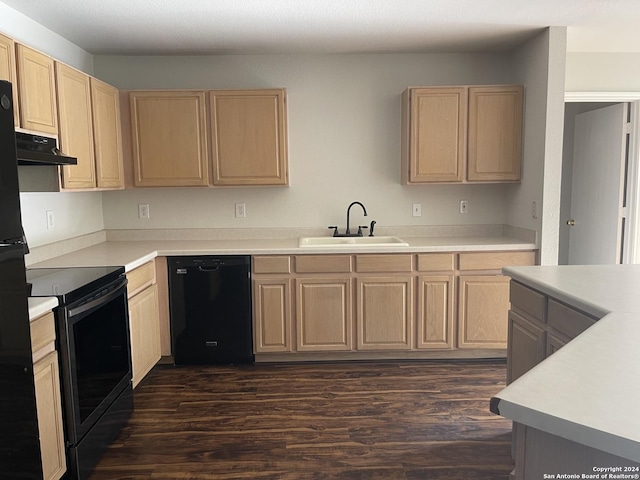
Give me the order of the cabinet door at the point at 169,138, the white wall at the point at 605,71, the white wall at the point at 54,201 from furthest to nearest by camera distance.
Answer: the white wall at the point at 605,71, the cabinet door at the point at 169,138, the white wall at the point at 54,201

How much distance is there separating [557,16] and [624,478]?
299cm

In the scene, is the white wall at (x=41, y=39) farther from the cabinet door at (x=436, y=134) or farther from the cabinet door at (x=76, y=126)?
the cabinet door at (x=436, y=134)

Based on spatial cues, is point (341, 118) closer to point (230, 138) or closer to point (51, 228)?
point (230, 138)

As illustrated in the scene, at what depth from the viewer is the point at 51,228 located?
3.11m

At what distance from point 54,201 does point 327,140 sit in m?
2.07

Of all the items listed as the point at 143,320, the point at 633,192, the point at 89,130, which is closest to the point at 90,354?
the point at 143,320

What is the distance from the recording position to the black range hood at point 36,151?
2003 mm

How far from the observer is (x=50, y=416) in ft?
6.30

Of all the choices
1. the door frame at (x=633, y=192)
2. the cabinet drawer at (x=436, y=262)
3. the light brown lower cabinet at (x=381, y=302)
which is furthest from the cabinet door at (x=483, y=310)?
the door frame at (x=633, y=192)

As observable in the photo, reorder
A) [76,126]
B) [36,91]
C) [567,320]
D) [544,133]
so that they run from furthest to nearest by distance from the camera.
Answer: [544,133], [76,126], [36,91], [567,320]

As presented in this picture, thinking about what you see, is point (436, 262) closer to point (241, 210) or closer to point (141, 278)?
point (241, 210)

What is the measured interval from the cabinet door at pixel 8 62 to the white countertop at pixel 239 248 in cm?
105

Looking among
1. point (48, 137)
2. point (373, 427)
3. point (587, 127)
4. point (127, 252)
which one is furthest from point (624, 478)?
point (587, 127)

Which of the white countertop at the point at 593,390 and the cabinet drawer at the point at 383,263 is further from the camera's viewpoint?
the cabinet drawer at the point at 383,263
